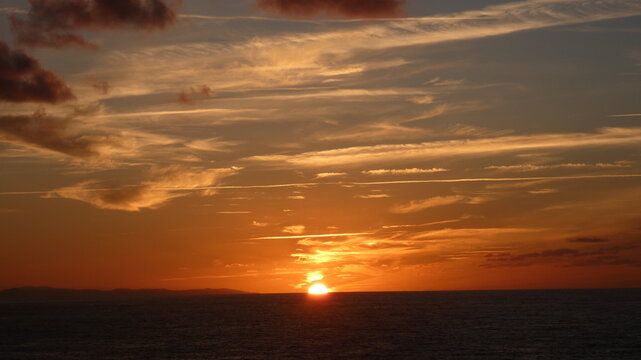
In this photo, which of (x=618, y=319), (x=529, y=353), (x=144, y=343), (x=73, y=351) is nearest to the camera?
(x=529, y=353)

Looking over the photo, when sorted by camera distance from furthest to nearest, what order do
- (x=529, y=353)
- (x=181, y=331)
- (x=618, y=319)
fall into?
1. (x=618, y=319)
2. (x=181, y=331)
3. (x=529, y=353)

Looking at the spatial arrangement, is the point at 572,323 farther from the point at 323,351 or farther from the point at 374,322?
the point at 323,351

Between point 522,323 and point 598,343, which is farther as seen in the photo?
point 522,323

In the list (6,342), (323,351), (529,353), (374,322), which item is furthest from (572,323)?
(6,342)

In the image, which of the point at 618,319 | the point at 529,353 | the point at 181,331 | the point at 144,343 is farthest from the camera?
the point at 618,319

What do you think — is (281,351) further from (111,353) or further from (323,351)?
(111,353)

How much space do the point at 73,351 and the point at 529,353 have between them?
80.0 m

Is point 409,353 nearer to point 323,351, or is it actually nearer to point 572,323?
point 323,351

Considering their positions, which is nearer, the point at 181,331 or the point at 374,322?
the point at 181,331

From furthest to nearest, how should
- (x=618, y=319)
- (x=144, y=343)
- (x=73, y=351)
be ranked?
1. (x=618, y=319)
2. (x=144, y=343)
3. (x=73, y=351)

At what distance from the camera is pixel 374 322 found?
198m

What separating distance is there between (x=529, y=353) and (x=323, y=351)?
111ft

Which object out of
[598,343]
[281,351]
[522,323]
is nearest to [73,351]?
[281,351]

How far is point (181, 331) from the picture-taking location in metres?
172
